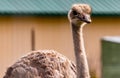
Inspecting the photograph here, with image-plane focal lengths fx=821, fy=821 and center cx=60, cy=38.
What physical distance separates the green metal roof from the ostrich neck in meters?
12.9

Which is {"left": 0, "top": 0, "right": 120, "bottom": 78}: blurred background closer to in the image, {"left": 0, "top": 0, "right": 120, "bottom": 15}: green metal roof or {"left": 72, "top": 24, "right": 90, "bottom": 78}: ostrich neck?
{"left": 0, "top": 0, "right": 120, "bottom": 15}: green metal roof

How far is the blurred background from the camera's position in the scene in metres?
21.2

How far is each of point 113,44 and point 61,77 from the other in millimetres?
3721

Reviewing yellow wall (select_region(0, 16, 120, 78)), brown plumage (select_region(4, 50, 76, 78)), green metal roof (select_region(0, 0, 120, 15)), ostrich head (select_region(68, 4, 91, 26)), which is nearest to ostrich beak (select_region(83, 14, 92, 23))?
ostrich head (select_region(68, 4, 91, 26))

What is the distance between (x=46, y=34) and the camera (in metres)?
21.8

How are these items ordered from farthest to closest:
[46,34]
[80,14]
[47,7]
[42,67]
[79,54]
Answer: [46,34] → [47,7] → [42,67] → [79,54] → [80,14]

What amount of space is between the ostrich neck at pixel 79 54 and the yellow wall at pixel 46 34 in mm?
12723

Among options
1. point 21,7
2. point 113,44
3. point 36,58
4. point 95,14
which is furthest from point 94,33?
point 36,58

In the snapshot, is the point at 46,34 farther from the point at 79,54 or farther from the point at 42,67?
the point at 79,54

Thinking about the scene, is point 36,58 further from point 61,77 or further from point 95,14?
point 95,14

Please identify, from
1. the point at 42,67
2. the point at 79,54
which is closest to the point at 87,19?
the point at 79,54

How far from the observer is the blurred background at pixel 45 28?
21194 millimetres

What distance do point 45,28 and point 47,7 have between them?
0.60 m

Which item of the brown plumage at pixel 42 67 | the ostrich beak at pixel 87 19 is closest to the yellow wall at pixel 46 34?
the brown plumage at pixel 42 67
